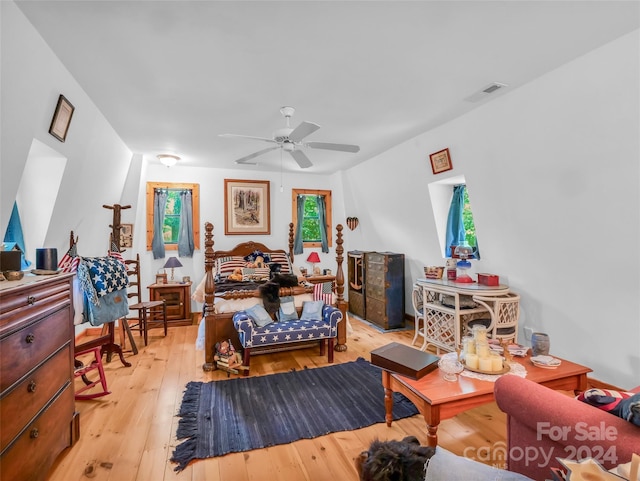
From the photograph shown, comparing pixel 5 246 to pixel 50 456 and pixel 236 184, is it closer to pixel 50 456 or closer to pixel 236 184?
pixel 50 456

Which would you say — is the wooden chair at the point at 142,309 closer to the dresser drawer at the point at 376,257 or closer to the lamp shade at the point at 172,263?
the lamp shade at the point at 172,263

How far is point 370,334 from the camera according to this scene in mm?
4844

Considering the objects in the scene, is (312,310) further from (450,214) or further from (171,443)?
(450,214)

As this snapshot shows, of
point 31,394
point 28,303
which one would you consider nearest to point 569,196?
point 28,303

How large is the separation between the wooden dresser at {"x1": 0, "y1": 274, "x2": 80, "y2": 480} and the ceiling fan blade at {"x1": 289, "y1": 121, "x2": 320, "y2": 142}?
6.59 feet

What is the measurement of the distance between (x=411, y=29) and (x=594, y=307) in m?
2.67

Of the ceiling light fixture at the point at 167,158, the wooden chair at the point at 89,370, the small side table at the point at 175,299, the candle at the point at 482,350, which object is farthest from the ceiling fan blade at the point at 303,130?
the small side table at the point at 175,299

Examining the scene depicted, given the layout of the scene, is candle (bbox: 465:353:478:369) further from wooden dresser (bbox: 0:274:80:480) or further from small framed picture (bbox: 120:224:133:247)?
small framed picture (bbox: 120:224:133:247)

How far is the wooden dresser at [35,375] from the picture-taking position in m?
1.52

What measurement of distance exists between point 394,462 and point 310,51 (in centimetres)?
239

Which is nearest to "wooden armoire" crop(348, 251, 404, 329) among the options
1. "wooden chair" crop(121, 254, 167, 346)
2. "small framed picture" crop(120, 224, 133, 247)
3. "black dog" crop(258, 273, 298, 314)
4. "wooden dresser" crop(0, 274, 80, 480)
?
"black dog" crop(258, 273, 298, 314)

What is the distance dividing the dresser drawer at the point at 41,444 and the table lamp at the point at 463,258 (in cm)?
384

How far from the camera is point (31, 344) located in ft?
5.67

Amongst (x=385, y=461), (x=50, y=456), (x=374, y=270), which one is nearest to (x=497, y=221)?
(x=374, y=270)
